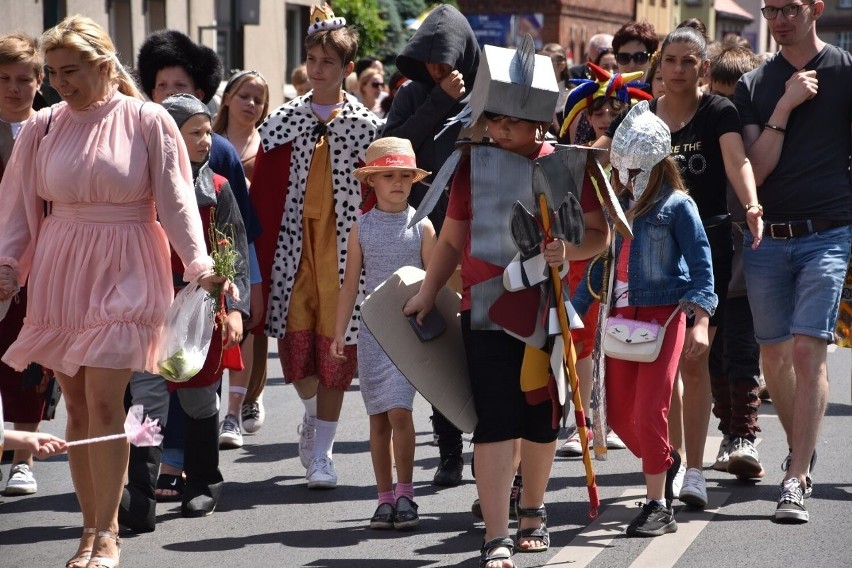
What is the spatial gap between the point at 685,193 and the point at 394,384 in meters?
1.52

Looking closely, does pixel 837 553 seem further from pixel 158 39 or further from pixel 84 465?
pixel 158 39

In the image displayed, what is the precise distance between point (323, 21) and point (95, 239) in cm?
247

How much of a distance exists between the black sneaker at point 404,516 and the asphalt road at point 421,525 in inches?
1.9

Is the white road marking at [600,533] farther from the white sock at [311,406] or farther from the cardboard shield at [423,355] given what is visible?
the white sock at [311,406]

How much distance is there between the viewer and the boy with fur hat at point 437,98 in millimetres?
7520

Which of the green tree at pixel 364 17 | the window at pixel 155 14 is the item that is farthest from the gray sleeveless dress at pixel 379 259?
the green tree at pixel 364 17

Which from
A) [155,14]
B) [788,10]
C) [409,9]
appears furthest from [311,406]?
[409,9]

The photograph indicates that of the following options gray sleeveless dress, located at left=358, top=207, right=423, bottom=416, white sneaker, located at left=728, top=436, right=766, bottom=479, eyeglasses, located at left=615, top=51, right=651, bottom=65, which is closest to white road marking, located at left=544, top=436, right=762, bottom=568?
white sneaker, located at left=728, top=436, right=766, bottom=479

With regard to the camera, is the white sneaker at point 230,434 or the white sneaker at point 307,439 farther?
the white sneaker at point 230,434

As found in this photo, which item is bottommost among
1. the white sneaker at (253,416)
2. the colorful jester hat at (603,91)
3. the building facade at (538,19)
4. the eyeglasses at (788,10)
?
the white sneaker at (253,416)

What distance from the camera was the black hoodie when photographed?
756 centimetres

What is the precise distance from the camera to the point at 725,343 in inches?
324

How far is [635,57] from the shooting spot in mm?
9516

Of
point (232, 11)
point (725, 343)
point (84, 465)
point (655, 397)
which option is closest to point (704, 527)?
point (655, 397)
